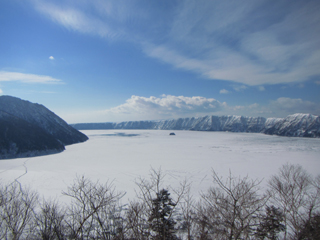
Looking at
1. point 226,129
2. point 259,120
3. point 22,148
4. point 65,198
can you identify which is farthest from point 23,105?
point 259,120

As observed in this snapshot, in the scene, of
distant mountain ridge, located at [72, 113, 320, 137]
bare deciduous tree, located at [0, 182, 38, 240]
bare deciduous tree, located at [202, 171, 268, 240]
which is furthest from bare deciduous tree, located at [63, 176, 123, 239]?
distant mountain ridge, located at [72, 113, 320, 137]

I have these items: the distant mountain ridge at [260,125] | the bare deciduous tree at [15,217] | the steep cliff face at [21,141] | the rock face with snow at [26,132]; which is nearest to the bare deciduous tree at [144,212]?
the bare deciduous tree at [15,217]

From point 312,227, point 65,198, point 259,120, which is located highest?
point 259,120

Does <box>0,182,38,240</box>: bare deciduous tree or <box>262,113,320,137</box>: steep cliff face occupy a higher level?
<box>262,113,320,137</box>: steep cliff face

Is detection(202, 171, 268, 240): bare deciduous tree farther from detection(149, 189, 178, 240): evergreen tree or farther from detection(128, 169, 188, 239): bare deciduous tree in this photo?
detection(149, 189, 178, 240): evergreen tree

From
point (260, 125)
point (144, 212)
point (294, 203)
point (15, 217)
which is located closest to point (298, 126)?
point (260, 125)

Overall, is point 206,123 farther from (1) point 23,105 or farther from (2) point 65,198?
(2) point 65,198

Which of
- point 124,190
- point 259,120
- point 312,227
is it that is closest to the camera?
point 312,227

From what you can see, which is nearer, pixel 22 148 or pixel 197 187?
pixel 197 187

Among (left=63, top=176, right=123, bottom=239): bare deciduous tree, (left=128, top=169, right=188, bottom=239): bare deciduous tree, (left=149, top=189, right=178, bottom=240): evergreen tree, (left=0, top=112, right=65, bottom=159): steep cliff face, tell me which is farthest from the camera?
(left=0, top=112, right=65, bottom=159): steep cliff face
